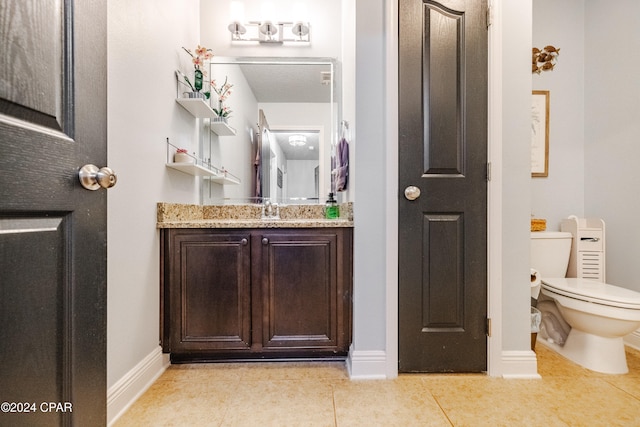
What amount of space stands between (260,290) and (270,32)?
1.92 metres

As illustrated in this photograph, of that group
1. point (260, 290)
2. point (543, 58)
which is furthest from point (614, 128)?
point (260, 290)

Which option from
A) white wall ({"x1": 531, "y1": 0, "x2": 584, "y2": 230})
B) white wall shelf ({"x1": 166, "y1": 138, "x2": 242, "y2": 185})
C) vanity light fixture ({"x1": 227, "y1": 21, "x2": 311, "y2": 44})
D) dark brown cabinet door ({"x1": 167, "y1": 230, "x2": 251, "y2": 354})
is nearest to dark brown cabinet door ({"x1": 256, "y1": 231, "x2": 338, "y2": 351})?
dark brown cabinet door ({"x1": 167, "y1": 230, "x2": 251, "y2": 354})

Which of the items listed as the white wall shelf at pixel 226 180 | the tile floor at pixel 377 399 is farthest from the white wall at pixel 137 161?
the white wall shelf at pixel 226 180

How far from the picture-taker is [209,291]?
5.48 ft

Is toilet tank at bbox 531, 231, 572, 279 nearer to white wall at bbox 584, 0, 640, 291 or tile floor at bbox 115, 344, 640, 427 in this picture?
white wall at bbox 584, 0, 640, 291

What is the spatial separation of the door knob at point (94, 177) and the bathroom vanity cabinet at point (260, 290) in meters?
0.91

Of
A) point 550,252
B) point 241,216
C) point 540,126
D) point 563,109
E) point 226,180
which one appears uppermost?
point 563,109

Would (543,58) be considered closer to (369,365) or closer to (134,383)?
(369,365)

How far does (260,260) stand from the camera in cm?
168

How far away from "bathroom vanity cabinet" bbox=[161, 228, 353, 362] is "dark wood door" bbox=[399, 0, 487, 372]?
364 millimetres

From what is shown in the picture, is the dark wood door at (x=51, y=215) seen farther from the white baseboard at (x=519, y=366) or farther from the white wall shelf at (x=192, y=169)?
the white baseboard at (x=519, y=366)

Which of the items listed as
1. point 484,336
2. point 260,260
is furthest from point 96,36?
point 484,336

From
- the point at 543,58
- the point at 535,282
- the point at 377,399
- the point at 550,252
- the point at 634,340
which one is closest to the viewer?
the point at 377,399

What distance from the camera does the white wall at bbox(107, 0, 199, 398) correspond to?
1271 mm
